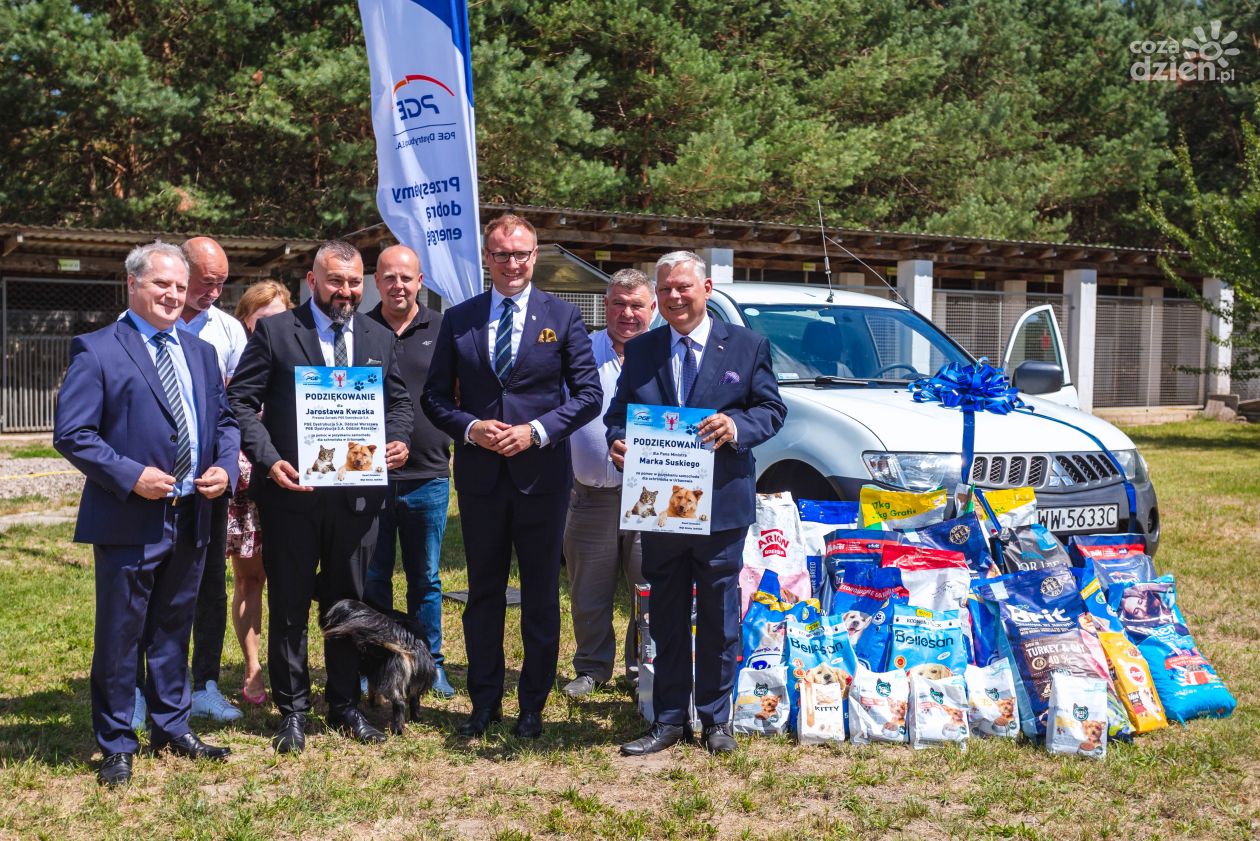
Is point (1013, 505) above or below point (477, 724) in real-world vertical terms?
above

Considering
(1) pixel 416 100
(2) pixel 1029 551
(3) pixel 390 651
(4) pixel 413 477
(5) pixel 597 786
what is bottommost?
(5) pixel 597 786

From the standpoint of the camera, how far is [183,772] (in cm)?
414

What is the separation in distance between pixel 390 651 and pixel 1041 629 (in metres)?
2.58

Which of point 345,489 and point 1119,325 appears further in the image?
point 1119,325

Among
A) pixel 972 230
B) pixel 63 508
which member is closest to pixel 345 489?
pixel 63 508

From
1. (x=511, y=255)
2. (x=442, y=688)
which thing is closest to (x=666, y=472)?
(x=511, y=255)

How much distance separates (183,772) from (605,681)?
6.38 ft

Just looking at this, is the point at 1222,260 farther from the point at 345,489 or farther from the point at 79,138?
the point at 79,138

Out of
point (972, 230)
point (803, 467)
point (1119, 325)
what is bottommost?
point (803, 467)

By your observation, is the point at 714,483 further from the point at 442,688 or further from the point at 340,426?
the point at 442,688

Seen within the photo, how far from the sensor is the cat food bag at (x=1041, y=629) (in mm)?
4523

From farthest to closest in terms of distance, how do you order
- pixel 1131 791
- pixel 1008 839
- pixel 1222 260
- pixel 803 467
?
pixel 1222 260
pixel 803 467
pixel 1131 791
pixel 1008 839

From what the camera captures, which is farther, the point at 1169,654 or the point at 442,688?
the point at 442,688

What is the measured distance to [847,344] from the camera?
6809 millimetres
